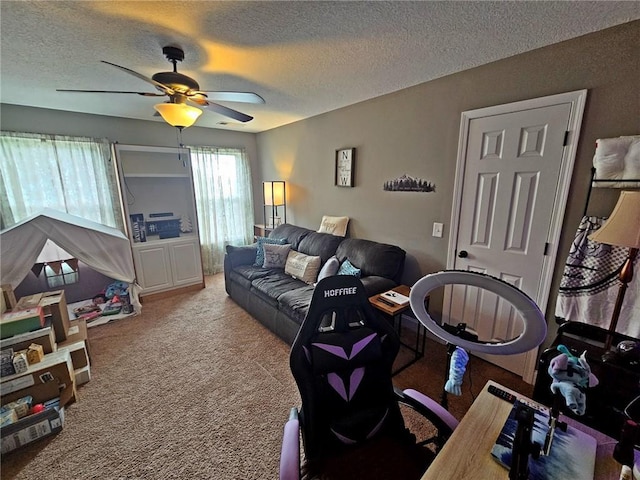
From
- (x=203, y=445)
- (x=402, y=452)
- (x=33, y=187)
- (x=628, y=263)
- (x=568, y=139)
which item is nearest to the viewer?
(x=402, y=452)

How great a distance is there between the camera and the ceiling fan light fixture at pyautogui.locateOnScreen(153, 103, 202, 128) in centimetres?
194

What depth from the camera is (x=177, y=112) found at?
1.97 metres

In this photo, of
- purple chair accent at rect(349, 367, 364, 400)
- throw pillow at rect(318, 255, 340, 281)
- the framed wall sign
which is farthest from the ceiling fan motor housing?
purple chair accent at rect(349, 367, 364, 400)

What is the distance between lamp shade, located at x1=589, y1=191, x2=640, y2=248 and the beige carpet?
4.43 feet

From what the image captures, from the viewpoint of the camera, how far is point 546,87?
1878mm

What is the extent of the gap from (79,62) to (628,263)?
390 centimetres

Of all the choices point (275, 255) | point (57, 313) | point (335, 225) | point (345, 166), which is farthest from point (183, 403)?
point (345, 166)

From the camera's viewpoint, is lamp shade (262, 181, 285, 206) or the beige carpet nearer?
the beige carpet

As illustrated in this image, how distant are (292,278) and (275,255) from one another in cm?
46

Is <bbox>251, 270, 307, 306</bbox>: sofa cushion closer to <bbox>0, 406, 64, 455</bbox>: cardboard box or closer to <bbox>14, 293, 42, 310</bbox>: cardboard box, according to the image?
<bbox>0, 406, 64, 455</bbox>: cardboard box

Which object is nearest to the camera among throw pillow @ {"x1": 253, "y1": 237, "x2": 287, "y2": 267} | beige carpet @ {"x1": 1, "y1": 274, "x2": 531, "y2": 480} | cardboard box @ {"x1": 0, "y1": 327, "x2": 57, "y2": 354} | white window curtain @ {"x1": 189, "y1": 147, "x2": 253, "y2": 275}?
beige carpet @ {"x1": 1, "y1": 274, "x2": 531, "y2": 480}

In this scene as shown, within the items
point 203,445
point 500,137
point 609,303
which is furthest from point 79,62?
point 609,303

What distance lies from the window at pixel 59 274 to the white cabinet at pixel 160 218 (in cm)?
64

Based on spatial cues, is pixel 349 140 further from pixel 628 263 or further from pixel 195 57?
pixel 628 263
